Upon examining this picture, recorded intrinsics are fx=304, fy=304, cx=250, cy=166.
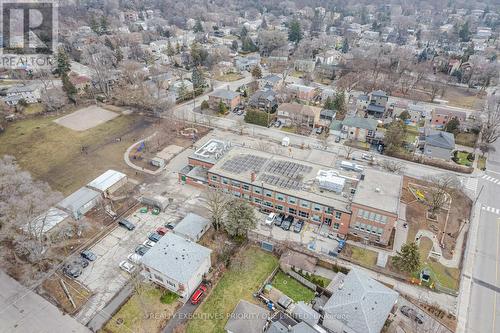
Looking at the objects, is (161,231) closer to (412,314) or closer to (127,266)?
(127,266)

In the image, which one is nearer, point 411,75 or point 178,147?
point 178,147

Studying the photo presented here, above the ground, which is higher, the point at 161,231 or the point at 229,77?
the point at 229,77

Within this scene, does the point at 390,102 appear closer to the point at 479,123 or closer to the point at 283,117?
the point at 479,123

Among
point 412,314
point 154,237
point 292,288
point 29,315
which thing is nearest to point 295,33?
point 154,237

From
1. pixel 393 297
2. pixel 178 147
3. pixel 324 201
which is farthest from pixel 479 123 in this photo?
pixel 178 147

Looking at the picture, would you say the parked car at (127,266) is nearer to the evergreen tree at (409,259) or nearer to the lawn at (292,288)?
the lawn at (292,288)

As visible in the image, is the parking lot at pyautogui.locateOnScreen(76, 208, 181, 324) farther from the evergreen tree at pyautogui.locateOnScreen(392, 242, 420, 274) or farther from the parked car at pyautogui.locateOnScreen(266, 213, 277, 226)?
the evergreen tree at pyautogui.locateOnScreen(392, 242, 420, 274)
